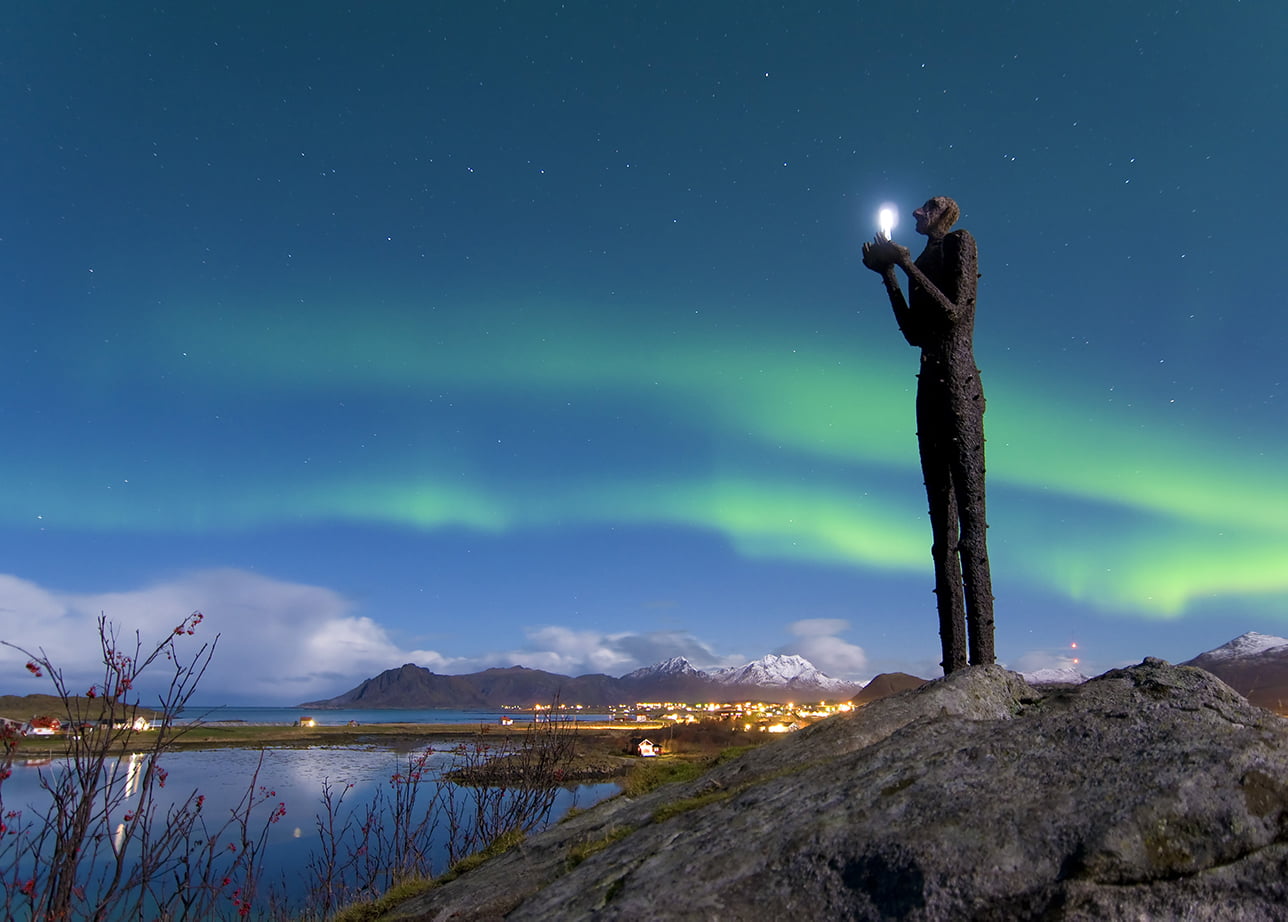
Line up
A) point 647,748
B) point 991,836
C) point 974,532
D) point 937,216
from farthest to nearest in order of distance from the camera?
point 647,748 → point 937,216 → point 974,532 → point 991,836

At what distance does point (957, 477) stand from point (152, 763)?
786 cm

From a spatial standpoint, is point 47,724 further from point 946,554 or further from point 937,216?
point 937,216

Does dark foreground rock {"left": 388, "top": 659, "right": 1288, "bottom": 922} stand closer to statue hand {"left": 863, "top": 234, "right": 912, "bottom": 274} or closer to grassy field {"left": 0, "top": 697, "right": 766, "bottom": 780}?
statue hand {"left": 863, "top": 234, "right": 912, "bottom": 274}

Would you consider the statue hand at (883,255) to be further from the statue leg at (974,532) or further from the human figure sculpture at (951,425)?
the statue leg at (974,532)

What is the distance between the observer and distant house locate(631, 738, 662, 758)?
72.2 meters

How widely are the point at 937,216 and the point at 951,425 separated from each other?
2.70 m

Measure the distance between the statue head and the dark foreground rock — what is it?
6685 millimetres

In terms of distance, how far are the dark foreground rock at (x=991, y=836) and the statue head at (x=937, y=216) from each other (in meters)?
6.69

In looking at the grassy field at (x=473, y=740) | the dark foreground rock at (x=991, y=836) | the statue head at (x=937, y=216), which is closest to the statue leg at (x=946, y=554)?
the statue head at (x=937, y=216)

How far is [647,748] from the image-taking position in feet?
244

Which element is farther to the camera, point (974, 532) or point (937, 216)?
point (937, 216)

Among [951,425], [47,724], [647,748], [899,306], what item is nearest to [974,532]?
[951,425]

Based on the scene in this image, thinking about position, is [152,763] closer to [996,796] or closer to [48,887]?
[48,887]

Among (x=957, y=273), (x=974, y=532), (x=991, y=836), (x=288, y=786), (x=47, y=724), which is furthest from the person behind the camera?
(x=288, y=786)
